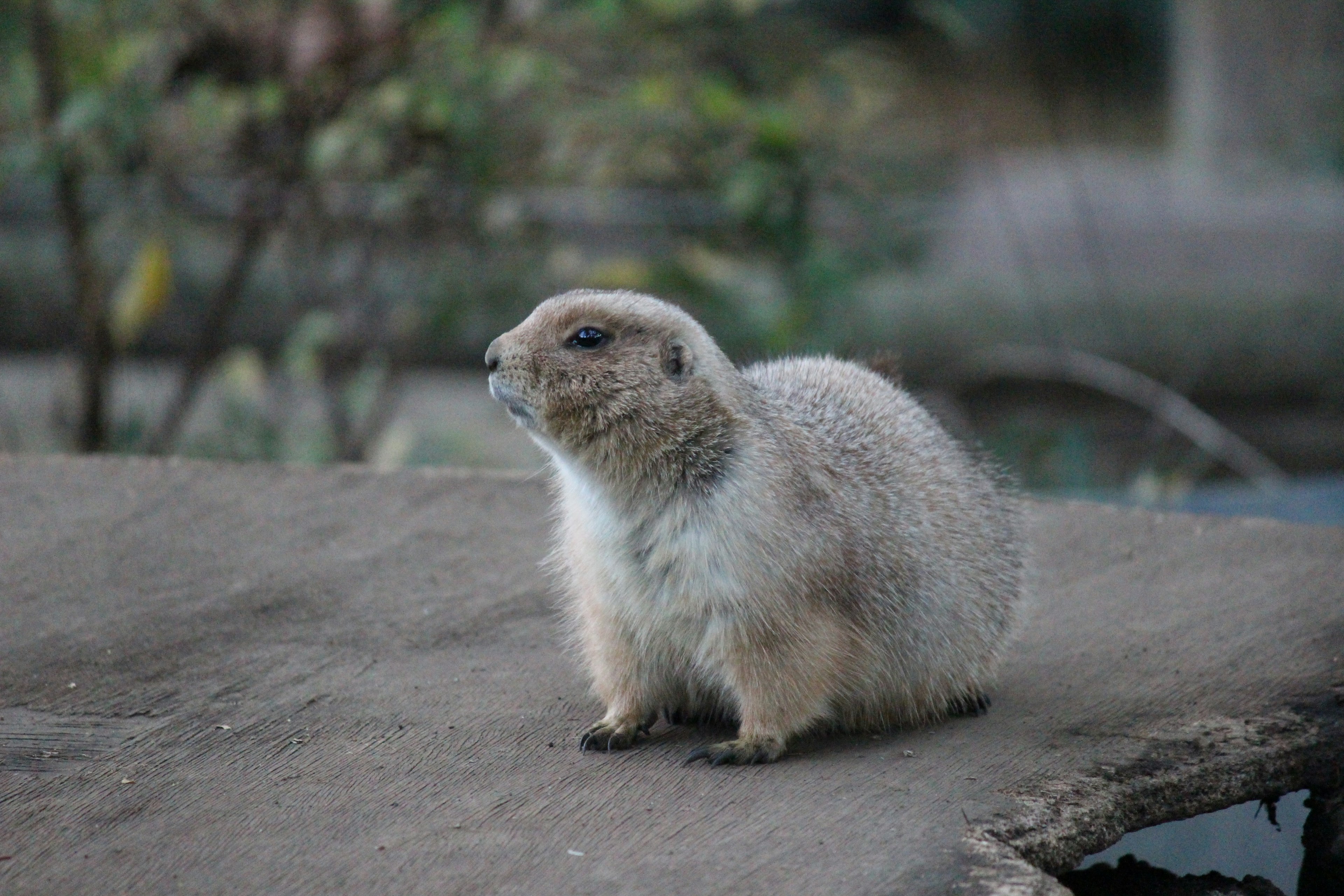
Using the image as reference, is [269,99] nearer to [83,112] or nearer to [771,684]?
[83,112]

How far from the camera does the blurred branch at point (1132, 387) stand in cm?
741

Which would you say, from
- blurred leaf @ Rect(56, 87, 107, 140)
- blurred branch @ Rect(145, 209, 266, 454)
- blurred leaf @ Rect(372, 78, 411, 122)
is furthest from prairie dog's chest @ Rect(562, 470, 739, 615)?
blurred branch @ Rect(145, 209, 266, 454)

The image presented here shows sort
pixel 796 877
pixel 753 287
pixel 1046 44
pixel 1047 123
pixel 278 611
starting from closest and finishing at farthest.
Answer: pixel 796 877, pixel 278 611, pixel 753 287, pixel 1046 44, pixel 1047 123

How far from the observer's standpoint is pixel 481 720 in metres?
3.47

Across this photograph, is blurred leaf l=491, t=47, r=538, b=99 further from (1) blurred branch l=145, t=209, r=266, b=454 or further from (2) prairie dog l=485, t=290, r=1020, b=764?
(2) prairie dog l=485, t=290, r=1020, b=764

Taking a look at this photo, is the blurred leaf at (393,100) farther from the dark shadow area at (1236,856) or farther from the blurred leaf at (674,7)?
the dark shadow area at (1236,856)

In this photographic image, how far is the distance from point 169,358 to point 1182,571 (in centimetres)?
837

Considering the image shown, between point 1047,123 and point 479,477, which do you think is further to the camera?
point 1047,123

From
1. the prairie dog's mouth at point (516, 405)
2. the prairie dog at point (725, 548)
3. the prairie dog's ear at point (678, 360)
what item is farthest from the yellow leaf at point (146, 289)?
the prairie dog's ear at point (678, 360)

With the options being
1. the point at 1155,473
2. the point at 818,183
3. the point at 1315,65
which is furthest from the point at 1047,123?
the point at 818,183

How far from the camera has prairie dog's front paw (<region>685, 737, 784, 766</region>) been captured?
10.6ft

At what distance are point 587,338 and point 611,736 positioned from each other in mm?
896

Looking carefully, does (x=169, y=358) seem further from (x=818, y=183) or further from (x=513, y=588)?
(x=513, y=588)

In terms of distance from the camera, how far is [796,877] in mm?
2672
